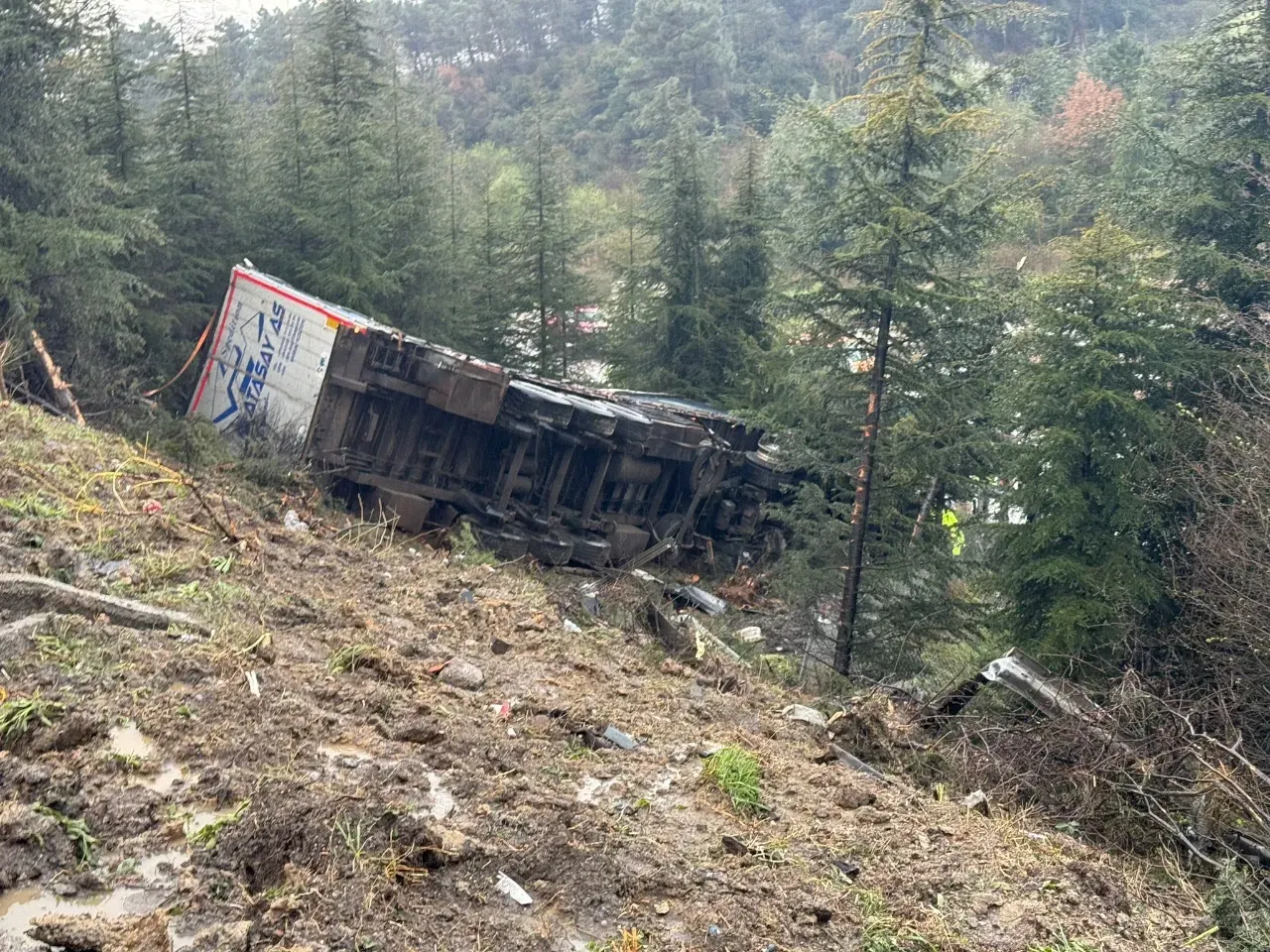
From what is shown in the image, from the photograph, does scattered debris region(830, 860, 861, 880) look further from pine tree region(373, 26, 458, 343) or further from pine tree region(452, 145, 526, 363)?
pine tree region(452, 145, 526, 363)

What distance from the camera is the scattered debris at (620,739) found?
5.62 meters

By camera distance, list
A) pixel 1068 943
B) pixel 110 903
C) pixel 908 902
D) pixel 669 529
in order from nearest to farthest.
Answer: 1. pixel 110 903
2. pixel 1068 943
3. pixel 908 902
4. pixel 669 529

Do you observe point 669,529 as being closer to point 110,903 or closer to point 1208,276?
point 1208,276

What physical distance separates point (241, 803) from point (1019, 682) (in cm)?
593

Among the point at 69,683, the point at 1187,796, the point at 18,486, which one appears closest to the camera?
the point at 69,683

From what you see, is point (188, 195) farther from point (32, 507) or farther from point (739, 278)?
point (32, 507)

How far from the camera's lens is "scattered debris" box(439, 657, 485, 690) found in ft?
20.3

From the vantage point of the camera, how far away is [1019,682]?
809 centimetres

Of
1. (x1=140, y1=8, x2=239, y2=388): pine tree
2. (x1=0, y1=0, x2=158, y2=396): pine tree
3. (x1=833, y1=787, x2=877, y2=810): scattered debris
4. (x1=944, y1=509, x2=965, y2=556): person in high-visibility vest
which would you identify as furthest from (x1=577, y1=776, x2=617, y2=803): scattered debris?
(x1=140, y1=8, x2=239, y2=388): pine tree

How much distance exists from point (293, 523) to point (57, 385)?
3.99 meters

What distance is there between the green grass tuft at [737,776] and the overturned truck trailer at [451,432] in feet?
23.6

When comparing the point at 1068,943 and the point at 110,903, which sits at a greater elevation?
the point at 1068,943

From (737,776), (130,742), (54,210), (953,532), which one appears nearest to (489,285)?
(54,210)

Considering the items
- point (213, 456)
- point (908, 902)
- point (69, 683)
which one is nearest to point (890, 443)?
point (213, 456)
